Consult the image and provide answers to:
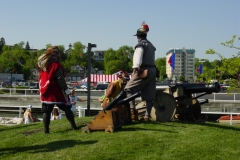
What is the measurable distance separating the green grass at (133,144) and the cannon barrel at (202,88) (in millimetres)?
965

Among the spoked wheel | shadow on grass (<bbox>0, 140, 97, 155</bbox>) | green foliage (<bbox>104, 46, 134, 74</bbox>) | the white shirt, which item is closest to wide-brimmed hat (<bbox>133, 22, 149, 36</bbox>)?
the white shirt

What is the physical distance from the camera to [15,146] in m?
6.81

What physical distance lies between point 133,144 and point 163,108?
83.2 inches

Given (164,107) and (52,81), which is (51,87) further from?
(164,107)

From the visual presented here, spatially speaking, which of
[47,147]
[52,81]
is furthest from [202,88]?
[47,147]

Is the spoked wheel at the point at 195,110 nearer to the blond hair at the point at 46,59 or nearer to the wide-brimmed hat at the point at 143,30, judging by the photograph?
the wide-brimmed hat at the point at 143,30

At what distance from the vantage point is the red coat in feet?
23.5

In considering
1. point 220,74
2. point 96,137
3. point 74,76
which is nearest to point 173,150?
point 96,137

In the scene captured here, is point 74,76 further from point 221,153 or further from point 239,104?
point 221,153

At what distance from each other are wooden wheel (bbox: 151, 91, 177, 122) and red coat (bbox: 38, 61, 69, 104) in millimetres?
2069

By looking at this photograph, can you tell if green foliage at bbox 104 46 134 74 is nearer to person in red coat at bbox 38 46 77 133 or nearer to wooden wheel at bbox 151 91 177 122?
wooden wheel at bbox 151 91 177 122

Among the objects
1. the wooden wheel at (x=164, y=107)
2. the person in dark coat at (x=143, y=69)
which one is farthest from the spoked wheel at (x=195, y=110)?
the person in dark coat at (x=143, y=69)

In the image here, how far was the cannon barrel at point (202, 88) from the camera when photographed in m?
8.18

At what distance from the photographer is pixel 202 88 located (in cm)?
824
